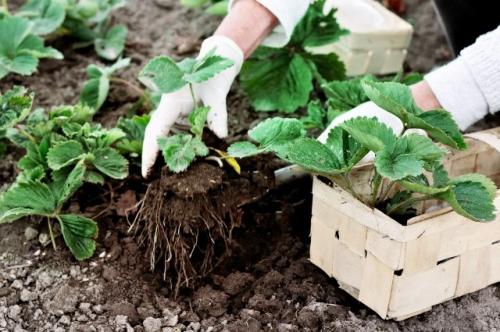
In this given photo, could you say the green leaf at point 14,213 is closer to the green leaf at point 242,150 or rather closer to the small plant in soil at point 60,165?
the small plant in soil at point 60,165

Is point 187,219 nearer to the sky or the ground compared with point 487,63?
nearer to the ground

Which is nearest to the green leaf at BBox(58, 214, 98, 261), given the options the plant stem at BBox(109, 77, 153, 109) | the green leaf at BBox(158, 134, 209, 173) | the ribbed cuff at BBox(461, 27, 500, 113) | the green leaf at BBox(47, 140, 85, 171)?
the green leaf at BBox(47, 140, 85, 171)

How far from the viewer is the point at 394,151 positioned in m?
1.19

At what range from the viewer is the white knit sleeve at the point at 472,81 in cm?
142

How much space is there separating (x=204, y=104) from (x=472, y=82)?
1.79 ft

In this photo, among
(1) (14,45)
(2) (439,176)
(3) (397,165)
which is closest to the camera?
(3) (397,165)

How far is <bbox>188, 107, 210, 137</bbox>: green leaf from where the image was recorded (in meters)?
1.41

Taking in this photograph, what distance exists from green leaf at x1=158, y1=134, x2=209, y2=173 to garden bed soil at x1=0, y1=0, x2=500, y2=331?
35mm

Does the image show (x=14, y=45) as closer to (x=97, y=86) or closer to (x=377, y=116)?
(x=97, y=86)

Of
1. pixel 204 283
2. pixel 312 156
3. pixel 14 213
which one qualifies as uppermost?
pixel 312 156

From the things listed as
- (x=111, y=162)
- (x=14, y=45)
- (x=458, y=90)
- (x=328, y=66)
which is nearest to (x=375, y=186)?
(x=458, y=90)

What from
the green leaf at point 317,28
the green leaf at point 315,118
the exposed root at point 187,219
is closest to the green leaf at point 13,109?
the exposed root at point 187,219

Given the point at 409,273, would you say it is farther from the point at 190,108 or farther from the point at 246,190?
the point at 190,108

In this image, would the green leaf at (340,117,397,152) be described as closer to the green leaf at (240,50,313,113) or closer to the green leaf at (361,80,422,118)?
the green leaf at (361,80,422,118)
